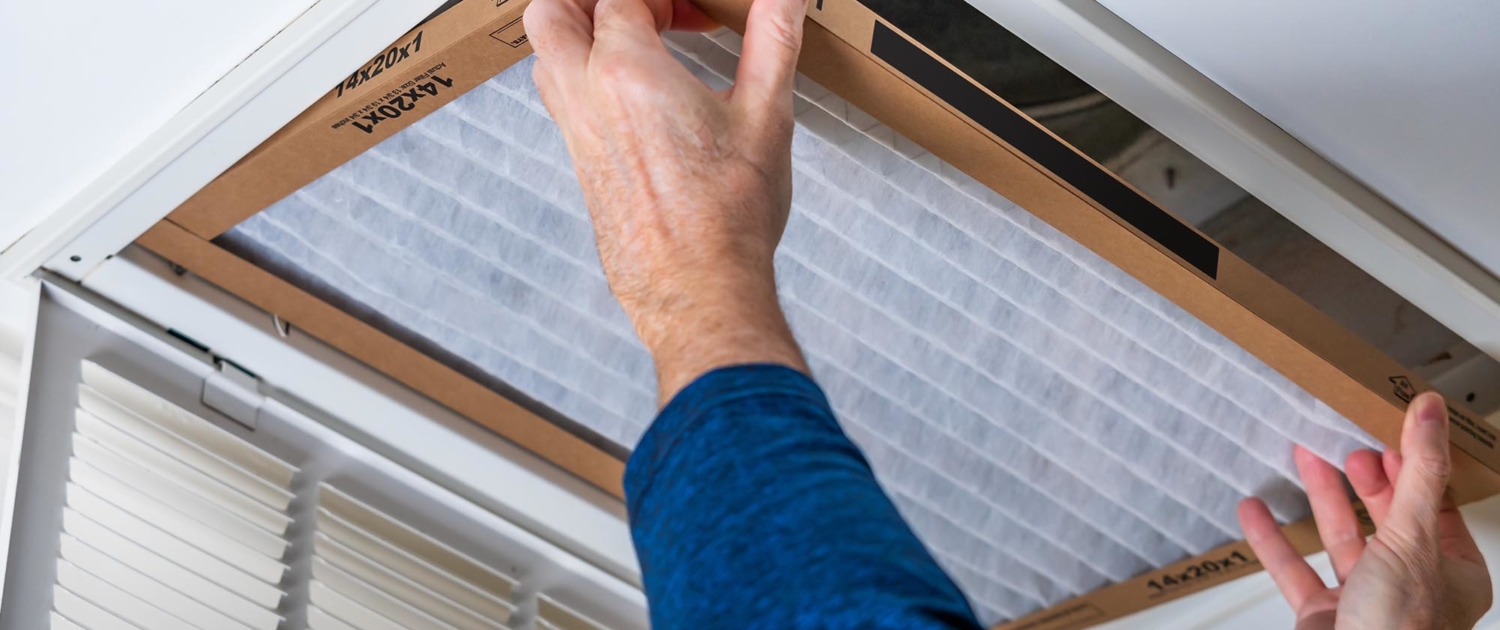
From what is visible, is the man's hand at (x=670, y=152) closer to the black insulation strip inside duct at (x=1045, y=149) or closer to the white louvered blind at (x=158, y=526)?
the black insulation strip inside duct at (x=1045, y=149)

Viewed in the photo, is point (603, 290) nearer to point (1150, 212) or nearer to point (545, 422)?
point (545, 422)

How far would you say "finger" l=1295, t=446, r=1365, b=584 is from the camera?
3.03 feet

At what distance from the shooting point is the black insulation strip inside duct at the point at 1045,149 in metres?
0.63

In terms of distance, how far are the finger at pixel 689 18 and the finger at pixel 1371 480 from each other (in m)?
0.66

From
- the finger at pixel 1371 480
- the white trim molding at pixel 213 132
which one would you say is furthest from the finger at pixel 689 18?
the finger at pixel 1371 480

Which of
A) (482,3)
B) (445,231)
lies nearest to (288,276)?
(445,231)

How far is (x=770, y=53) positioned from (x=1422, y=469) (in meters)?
0.63

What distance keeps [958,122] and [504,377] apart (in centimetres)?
50

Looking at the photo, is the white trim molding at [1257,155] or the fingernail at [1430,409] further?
the fingernail at [1430,409]

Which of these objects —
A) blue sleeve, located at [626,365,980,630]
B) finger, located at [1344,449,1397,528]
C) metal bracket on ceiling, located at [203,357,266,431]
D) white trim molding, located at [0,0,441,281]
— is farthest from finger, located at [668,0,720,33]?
finger, located at [1344,449,1397,528]

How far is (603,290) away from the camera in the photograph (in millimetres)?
849

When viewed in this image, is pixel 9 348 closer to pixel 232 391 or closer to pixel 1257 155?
pixel 232 391

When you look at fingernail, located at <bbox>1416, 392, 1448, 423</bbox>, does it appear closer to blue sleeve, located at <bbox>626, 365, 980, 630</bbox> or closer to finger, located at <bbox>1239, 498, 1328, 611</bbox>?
finger, located at <bbox>1239, 498, 1328, 611</bbox>

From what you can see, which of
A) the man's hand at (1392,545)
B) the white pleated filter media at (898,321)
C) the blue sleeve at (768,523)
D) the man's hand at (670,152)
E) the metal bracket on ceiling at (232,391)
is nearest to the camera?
the blue sleeve at (768,523)
